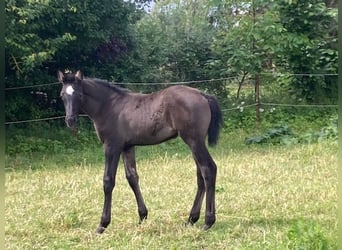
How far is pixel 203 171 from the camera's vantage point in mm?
5324

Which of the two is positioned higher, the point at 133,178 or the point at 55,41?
the point at 55,41

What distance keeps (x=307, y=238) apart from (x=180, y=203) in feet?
9.35

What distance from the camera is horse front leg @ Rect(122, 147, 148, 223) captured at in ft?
18.7

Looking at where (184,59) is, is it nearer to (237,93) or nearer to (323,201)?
(237,93)

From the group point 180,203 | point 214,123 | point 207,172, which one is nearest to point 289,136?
point 180,203

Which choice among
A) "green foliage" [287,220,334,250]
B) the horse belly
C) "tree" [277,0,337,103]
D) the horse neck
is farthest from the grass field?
"tree" [277,0,337,103]

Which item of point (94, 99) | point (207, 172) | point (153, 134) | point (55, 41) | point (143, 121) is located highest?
point (55, 41)

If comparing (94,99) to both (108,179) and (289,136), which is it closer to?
(108,179)

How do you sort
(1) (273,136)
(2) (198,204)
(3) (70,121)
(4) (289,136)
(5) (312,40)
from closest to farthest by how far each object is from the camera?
(3) (70,121) < (2) (198,204) < (4) (289,136) < (1) (273,136) < (5) (312,40)

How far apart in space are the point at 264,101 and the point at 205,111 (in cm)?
866

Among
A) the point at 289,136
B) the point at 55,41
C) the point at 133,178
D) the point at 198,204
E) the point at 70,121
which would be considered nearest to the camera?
the point at 70,121

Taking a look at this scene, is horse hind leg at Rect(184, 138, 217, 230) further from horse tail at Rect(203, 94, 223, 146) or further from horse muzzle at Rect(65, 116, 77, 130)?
horse muzzle at Rect(65, 116, 77, 130)

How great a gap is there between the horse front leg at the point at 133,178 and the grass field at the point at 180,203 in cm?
14

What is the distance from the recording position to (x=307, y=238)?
3.64m
